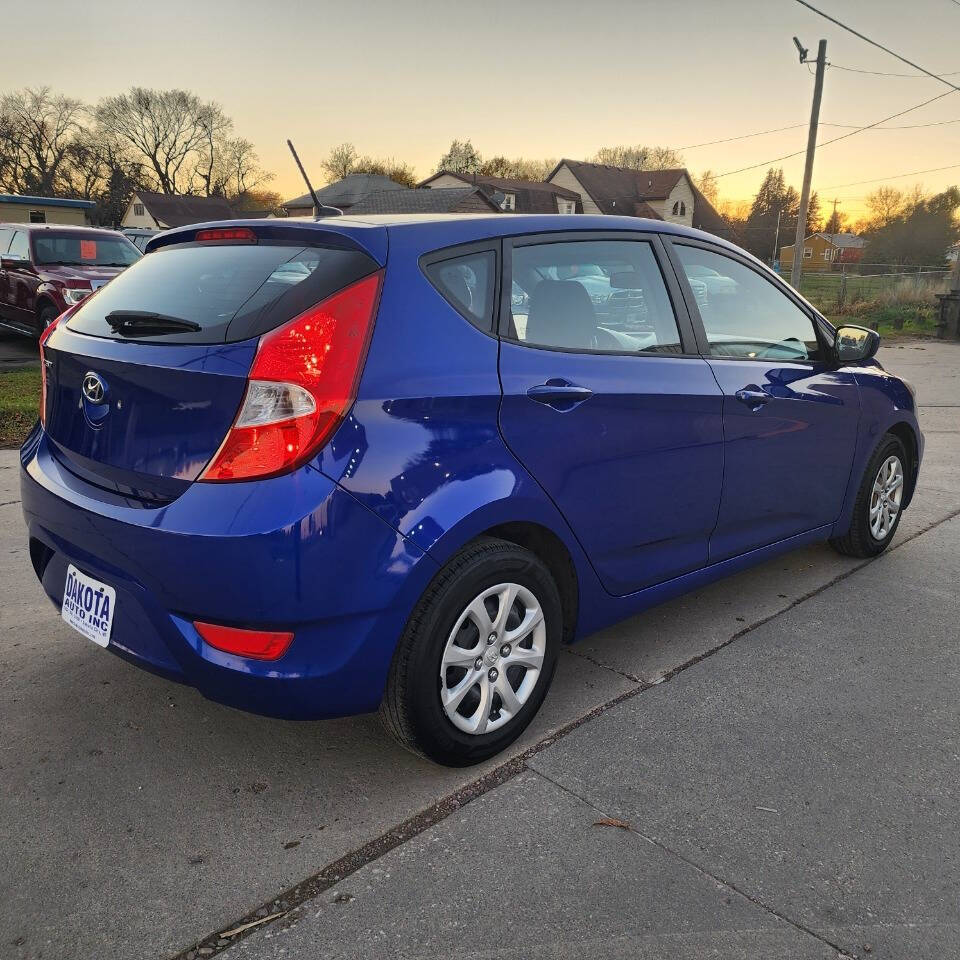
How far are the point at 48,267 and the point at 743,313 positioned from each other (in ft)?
36.2

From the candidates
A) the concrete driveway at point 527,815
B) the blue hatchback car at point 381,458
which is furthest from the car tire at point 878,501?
the blue hatchback car at point 381,458

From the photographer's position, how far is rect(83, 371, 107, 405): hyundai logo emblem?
2.41 metres

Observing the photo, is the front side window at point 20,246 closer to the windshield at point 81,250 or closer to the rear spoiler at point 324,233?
the windshield at point 81,250

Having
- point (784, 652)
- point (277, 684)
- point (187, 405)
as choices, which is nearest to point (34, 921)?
point (277, 684)

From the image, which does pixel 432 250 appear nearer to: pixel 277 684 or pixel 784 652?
pixel 277 684

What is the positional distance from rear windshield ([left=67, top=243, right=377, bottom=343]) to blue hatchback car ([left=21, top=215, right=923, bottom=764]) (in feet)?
0.03

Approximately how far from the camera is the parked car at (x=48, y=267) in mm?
11391

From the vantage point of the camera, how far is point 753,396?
3.41m

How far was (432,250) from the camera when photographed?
243 cm

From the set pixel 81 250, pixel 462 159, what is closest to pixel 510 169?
pixel 462 159

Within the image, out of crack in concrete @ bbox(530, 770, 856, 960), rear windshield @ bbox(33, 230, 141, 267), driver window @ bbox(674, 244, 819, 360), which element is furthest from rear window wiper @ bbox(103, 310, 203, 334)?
rear windshield @ bbox(33, 230, 141, 267)

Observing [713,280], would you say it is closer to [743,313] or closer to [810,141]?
[743,313]

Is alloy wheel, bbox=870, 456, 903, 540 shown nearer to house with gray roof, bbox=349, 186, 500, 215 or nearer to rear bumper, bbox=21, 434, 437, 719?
rear bumper, bbox=21, 434, 437, 719

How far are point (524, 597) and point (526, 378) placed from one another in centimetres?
66
